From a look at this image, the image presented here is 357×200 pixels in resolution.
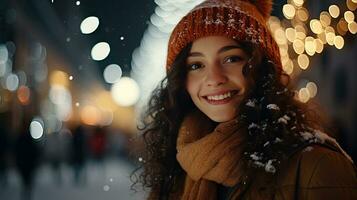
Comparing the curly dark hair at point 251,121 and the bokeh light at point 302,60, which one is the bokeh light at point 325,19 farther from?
the curly dark hair at point 251,121

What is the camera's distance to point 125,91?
2333 inches

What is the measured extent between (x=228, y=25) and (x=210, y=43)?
125 mm

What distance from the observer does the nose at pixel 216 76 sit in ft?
9.84

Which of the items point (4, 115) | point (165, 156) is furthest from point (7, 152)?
point (165, 156)

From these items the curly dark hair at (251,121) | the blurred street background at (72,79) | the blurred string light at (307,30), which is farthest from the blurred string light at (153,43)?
the curly dark hair at (251,121)

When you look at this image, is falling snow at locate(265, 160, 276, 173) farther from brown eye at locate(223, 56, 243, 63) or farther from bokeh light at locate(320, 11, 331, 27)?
bokeh light at locate(320, 11, 331, 27)

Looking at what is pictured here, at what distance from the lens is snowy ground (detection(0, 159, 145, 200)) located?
1310 cm

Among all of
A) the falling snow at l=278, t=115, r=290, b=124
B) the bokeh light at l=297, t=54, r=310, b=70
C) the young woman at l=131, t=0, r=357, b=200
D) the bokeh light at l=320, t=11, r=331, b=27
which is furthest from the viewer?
the bokeh light at l=297, t=54, r=310, b=70

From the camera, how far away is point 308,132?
2.86 m

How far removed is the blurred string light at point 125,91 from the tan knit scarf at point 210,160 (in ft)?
182

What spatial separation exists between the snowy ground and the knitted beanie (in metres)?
7.75

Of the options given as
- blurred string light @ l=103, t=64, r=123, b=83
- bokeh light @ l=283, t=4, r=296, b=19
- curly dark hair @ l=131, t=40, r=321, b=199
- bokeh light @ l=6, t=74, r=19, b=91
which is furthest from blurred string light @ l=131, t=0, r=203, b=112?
curly dark hair @ l=131, t=40, r=321, b=199

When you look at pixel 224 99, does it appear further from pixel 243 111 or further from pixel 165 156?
pixel 165 156

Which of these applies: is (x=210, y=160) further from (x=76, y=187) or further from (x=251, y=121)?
(x=76, y=187)
